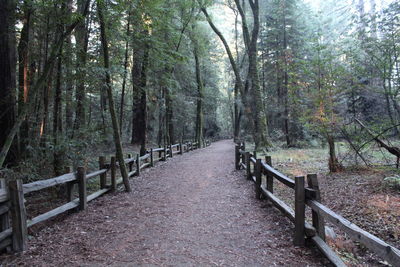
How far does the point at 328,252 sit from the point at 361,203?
3.37 meters

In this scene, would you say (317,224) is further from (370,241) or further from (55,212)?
(55,212)

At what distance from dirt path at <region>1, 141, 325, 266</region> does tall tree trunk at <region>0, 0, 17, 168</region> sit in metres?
3.09

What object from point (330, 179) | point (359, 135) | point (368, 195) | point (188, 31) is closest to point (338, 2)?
point (188, 31)

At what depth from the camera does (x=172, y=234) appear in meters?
4.50

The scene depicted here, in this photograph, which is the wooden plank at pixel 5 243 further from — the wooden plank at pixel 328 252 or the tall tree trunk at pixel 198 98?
the tall tree trunk at pixel 198 98

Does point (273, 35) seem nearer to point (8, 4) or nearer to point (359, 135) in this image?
point (359, 135)

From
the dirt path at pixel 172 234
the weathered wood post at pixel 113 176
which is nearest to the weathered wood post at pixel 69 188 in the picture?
the dirt path at pixel 172 234

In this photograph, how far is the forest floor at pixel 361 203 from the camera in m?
4.21

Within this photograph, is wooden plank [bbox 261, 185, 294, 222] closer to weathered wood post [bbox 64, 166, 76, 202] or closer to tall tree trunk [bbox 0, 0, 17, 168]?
weathered wood post [bbox 64, 166, 76, 202]

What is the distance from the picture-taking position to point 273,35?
2111cm

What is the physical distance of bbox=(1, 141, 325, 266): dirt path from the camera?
3.63m

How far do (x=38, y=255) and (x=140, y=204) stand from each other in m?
2.86

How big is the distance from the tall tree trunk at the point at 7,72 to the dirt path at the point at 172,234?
3.09m

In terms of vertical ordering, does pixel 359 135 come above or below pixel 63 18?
below
